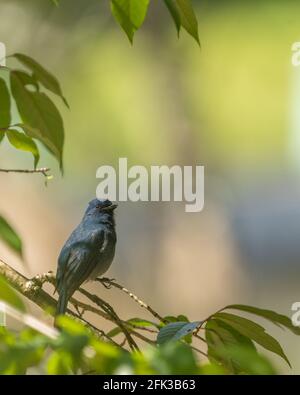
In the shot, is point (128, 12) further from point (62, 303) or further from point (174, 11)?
point (62, 303)

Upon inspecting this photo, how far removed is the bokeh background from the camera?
5.53 metres

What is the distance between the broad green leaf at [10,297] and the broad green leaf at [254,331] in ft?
1.40

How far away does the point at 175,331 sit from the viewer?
0.99m

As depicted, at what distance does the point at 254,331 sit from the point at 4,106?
42 cm

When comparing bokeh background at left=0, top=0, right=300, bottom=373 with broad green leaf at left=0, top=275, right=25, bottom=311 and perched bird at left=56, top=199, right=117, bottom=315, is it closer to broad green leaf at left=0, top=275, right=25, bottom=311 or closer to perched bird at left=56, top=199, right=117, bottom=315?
perched bird at left=56, top=199, right=117, bottom=315

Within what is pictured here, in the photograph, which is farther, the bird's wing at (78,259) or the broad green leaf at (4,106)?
the bird's wing at (78,259)

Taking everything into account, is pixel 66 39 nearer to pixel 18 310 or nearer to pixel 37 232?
pixel 37 232

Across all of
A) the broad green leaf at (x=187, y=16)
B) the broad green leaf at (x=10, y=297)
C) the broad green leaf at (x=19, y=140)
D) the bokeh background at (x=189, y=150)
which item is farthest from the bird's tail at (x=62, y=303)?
the bokeh background at (x=189, y=150)

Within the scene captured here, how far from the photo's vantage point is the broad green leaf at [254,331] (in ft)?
3.33

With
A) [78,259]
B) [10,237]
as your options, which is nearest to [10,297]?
[10,237]

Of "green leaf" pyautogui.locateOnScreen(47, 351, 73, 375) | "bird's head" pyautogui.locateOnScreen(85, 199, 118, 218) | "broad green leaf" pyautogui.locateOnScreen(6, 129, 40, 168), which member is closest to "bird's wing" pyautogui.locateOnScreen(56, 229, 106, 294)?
"bird's head" pyautogui.locateOnScreen(85, 199, 118, 218)

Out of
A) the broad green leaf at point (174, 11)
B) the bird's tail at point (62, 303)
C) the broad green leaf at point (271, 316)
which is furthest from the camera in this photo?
the bird's tail at point (62, 303)

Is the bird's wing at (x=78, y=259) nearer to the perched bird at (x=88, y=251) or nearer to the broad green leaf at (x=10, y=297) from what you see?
the perched bird at (x=88, y=251)

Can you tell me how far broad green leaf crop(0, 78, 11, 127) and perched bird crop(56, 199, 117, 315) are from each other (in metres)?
0.64
